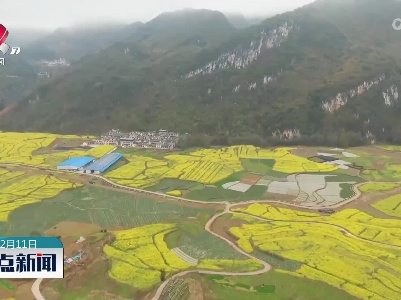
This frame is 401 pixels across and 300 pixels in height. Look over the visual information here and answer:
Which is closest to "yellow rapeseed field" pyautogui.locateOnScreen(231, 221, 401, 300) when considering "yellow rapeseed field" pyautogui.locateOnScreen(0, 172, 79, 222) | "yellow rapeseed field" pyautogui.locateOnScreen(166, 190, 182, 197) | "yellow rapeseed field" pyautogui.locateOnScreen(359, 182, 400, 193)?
"yellow rapeseed field" pyautogui.locateOnScreen(166, 190, 182, 197)

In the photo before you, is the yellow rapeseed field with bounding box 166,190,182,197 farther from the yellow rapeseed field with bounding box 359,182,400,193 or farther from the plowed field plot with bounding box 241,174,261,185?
the yellow rapeseed field with bounding box 359,182,400,193

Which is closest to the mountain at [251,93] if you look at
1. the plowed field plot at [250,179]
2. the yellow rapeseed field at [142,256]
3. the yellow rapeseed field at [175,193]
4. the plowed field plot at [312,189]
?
the plowed field plot at [250,179]

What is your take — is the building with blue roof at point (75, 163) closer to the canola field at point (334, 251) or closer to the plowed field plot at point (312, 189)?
the plowed field plot at point (312, 189)

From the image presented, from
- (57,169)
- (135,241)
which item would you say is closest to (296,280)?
(135,241)

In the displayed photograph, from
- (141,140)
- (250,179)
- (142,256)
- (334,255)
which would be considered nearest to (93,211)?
(142,256)

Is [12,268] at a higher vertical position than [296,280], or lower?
higher

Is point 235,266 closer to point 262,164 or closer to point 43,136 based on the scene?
point 262,164
